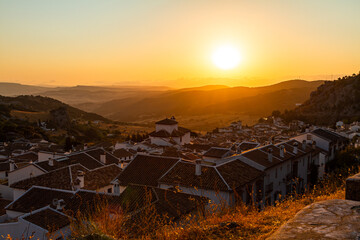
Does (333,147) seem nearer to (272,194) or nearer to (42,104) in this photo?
(272,194)

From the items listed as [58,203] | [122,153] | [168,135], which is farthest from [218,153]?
[168,135]

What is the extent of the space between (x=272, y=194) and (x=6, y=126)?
220 ft

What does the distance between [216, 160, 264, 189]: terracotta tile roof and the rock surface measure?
580 inches

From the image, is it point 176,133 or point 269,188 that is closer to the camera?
point 269,188

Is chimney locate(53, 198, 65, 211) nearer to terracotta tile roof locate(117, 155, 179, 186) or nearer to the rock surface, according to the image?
terracotta tile roof locate(117, 155, 179, 186)

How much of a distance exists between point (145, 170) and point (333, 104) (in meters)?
89.4

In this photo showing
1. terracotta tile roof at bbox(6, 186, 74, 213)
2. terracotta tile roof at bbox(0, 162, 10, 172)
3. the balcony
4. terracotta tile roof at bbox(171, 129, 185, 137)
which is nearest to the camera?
terracotta tile roof at bbox(6, 186, 74, 213)

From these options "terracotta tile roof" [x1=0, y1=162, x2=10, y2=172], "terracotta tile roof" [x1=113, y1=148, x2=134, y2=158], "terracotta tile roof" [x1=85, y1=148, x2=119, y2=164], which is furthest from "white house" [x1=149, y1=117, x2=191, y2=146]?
"terracotta tile roof" [x1=0, y1=162, x2=10, y2=172]

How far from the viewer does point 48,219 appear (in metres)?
14.8

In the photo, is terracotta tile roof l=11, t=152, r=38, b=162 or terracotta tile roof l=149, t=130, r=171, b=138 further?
terracotta tile roof l=149, t=130, r=171, b=138

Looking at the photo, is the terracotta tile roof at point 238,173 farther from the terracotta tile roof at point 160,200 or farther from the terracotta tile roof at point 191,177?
the terracotta tile roof at point 160,200

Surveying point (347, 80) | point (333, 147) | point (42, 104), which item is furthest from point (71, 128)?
point (347, 80)

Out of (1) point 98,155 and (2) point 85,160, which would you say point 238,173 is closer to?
(2) point 85,160

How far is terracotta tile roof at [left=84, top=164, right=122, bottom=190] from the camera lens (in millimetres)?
22877
